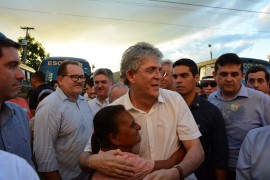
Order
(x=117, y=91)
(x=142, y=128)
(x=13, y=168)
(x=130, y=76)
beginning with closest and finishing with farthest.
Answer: (x=13, y=168) → (x=142, y=128) → (x=130, y=76) → (x=117, y=91)

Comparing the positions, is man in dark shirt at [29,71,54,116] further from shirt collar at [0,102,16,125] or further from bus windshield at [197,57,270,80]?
bus windshield at [197,57,270,80]

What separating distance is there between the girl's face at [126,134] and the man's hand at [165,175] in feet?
0.91

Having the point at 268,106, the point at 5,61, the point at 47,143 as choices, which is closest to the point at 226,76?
the point at 268,106

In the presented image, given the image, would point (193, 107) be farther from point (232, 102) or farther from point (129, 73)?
point (129, 73)

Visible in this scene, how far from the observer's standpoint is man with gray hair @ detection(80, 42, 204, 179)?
2305 mm

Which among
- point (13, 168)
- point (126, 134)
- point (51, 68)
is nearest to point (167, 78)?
point (126, 134)

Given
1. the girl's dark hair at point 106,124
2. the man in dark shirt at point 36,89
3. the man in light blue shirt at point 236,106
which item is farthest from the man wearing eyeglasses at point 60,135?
the man in dark shirt at point 36,89

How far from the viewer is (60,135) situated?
3.36m

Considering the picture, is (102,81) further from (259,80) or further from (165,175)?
(165,175)

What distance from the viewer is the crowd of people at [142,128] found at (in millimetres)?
2102

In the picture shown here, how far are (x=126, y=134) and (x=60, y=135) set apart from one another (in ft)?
4.97

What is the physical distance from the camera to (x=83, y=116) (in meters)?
3.70

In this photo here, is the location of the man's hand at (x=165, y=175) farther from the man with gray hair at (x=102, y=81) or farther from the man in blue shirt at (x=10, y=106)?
the man with gray hair at (x=102, y=81)

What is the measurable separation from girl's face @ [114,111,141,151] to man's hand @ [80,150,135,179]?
3.4 inches
